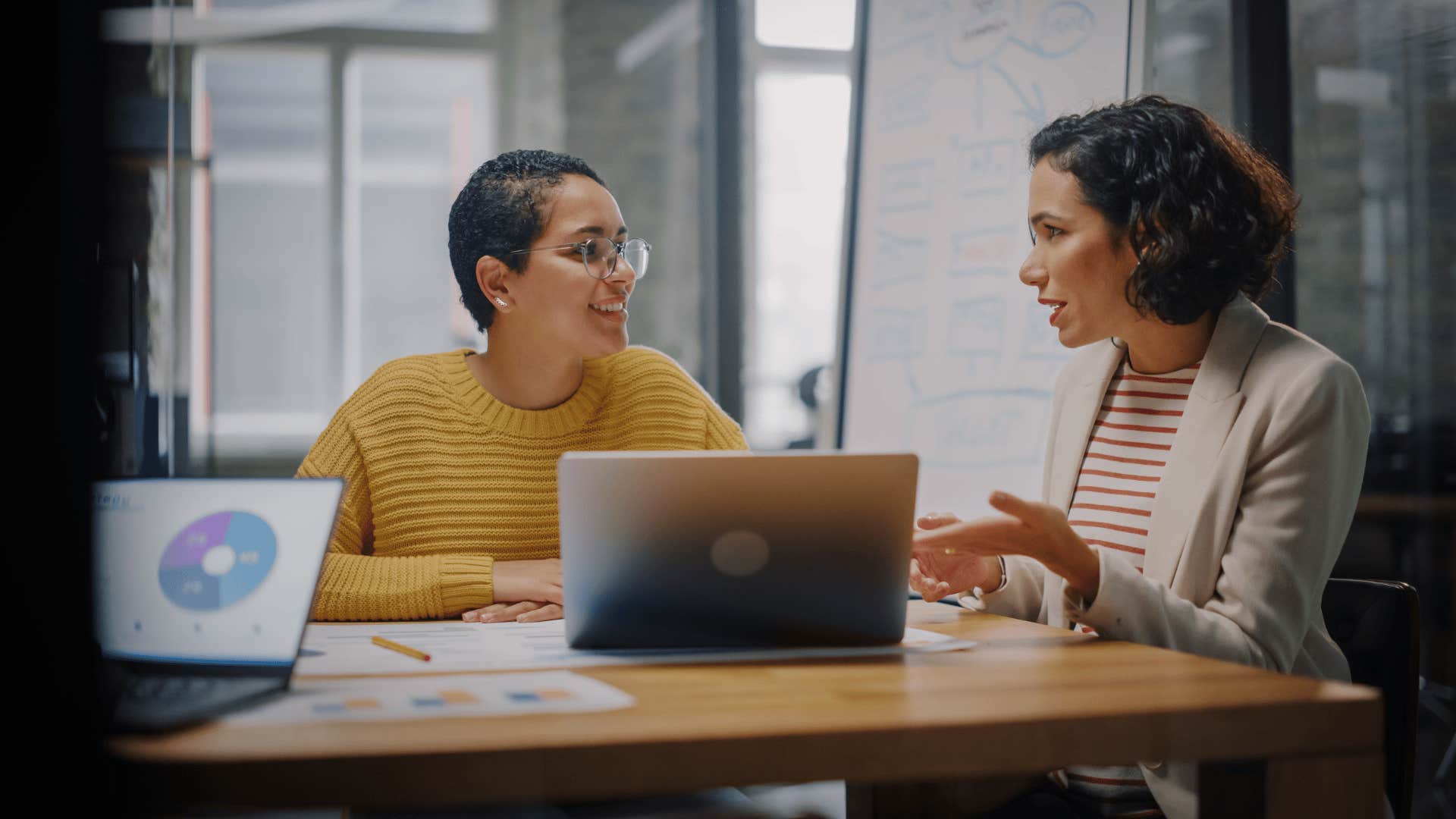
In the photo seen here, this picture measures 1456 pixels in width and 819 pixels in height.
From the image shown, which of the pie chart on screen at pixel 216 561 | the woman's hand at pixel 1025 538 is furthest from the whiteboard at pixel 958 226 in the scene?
the pie chart on screen at pixel 216 561

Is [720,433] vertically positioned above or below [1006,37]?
below

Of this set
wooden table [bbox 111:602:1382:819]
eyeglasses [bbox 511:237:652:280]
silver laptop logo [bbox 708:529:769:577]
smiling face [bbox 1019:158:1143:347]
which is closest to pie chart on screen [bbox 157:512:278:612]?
wooden table [bbox 111:602:1382:819]

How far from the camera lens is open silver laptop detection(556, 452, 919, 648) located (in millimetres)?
982

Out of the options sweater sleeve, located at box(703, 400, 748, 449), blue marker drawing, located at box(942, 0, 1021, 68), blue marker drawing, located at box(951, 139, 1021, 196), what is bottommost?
sweater sleeve, located at box(703, 400, 748, 449)

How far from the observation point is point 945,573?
4.42 ft

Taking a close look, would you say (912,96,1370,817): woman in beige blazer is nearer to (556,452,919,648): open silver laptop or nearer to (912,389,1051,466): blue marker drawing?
(556,452,919,648): open silver laptop

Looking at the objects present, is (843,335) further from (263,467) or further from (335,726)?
(263,467)

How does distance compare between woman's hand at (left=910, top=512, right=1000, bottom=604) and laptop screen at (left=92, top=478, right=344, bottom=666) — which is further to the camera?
woman's hand at (left=910, top=512, right=1000, bottom=604)

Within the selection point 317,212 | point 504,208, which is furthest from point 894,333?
point 317,212

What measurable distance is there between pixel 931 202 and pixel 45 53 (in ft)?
6.84

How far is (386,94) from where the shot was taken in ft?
16.9

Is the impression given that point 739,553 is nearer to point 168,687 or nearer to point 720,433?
point 168,687

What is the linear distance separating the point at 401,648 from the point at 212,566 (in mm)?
225

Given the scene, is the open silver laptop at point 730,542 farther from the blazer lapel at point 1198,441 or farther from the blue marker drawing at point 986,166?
the blue marker drawing at point 986,166
